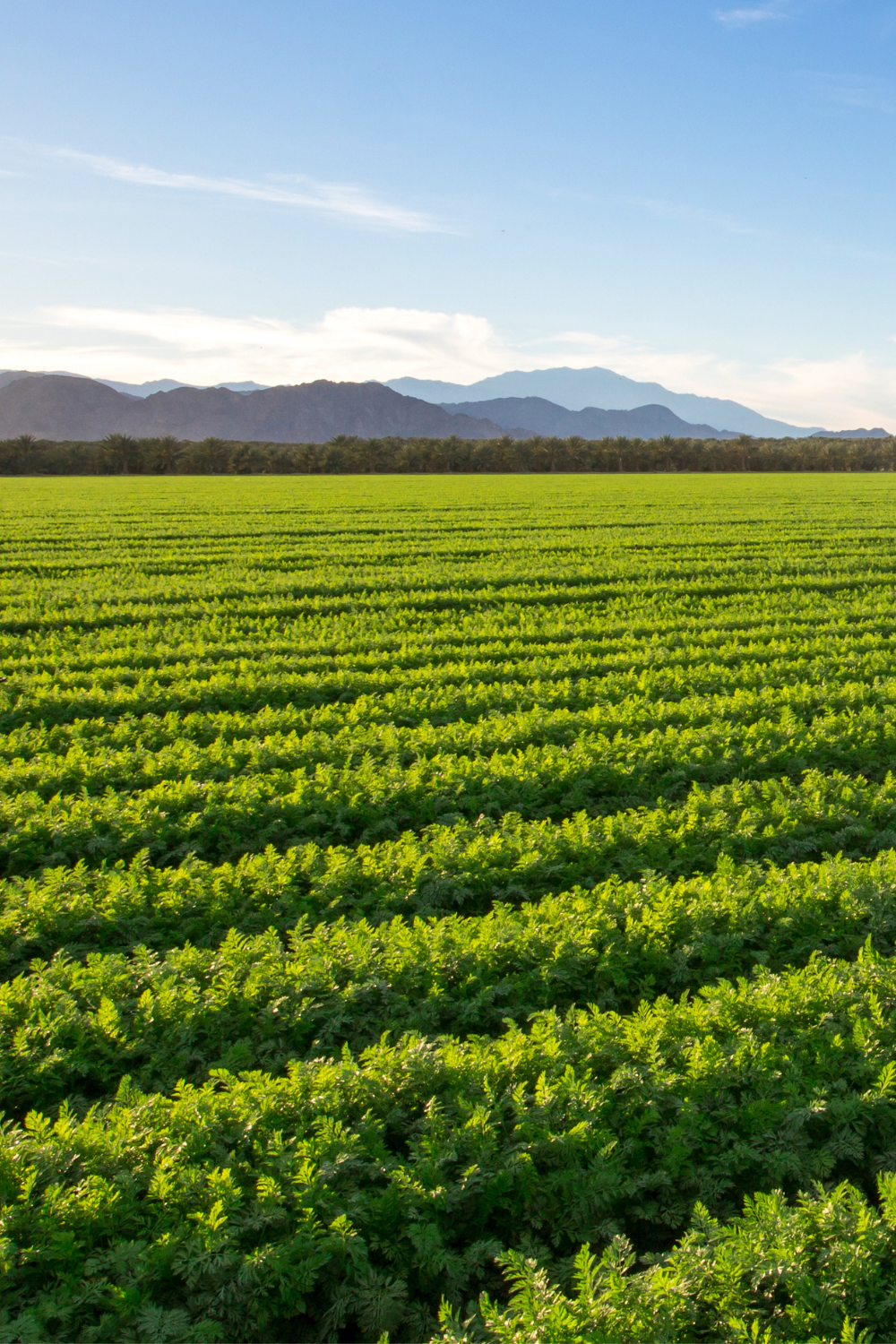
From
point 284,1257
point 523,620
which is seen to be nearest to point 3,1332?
point 284,1257

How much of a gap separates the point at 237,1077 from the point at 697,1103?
213cm

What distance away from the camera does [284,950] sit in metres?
4.87

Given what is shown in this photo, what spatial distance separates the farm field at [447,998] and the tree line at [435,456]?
3019 inches

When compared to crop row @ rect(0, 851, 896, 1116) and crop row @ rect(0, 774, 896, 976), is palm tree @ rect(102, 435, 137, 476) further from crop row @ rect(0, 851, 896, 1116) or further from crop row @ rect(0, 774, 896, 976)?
crop row @ rect(0, 851, 896, 1116)

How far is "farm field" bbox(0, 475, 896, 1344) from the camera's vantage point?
9.95ft

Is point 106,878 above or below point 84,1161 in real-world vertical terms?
above

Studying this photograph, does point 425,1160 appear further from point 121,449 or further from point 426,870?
point 121,449

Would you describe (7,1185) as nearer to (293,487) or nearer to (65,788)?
(65,788)

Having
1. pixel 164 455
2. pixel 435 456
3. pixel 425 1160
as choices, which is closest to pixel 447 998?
pixel 425 1160

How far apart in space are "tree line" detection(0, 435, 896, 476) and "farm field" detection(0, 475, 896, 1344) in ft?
252

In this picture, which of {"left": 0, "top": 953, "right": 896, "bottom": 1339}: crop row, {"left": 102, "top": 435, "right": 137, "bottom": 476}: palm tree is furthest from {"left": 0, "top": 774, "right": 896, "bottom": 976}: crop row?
{"left": 102, "top": 435, "right": 137, "bottom": 476}: palm tree

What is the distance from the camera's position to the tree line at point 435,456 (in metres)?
81.0

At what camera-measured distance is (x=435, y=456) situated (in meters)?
88.3

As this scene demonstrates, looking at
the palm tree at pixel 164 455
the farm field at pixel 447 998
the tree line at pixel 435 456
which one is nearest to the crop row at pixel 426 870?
the farm field at pixel 447 998
